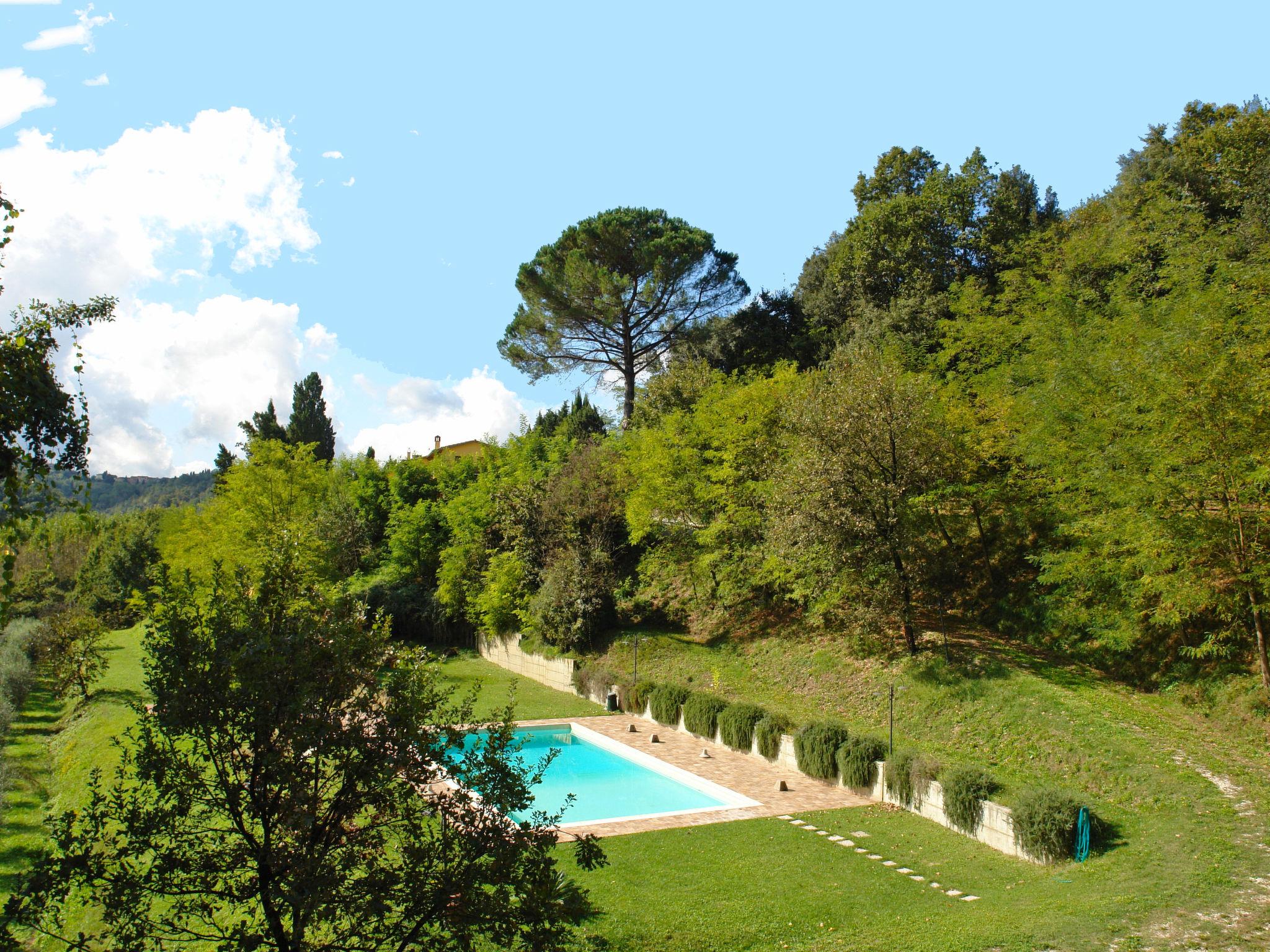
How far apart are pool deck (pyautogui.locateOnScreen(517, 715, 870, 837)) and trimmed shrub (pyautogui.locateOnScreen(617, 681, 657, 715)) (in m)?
0.44

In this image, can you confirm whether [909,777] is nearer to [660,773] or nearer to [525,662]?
[660,773]

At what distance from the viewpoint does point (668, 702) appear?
808 inches

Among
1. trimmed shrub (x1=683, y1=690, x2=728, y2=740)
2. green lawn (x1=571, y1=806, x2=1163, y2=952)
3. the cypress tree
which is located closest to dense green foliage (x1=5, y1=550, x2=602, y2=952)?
green lawn (x1=571, y1=806, x2=1163, y2=952)

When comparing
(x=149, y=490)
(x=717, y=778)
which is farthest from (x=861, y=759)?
(x=149, y=490)

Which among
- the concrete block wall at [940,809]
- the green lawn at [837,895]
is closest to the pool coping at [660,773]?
the green lawn at [837,895]

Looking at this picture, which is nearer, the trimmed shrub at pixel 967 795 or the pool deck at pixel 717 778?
the trimmed shrub at pixel 967 795

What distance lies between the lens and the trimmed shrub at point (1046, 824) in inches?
424

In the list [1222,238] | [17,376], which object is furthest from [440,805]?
[1222,238]

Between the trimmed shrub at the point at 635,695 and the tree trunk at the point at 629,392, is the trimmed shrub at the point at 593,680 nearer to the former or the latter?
the trimmed shrub at the point at 635,695

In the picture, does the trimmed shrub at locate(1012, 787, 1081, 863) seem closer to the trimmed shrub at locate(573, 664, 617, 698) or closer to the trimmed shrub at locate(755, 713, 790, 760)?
the trimmed shrub at locate(755, 713, 790, 760)

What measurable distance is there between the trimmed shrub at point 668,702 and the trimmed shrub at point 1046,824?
978 centimetres

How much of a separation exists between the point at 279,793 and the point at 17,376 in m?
2.91

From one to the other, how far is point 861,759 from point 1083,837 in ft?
14.6

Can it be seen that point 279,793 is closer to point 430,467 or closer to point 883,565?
point 883,565
